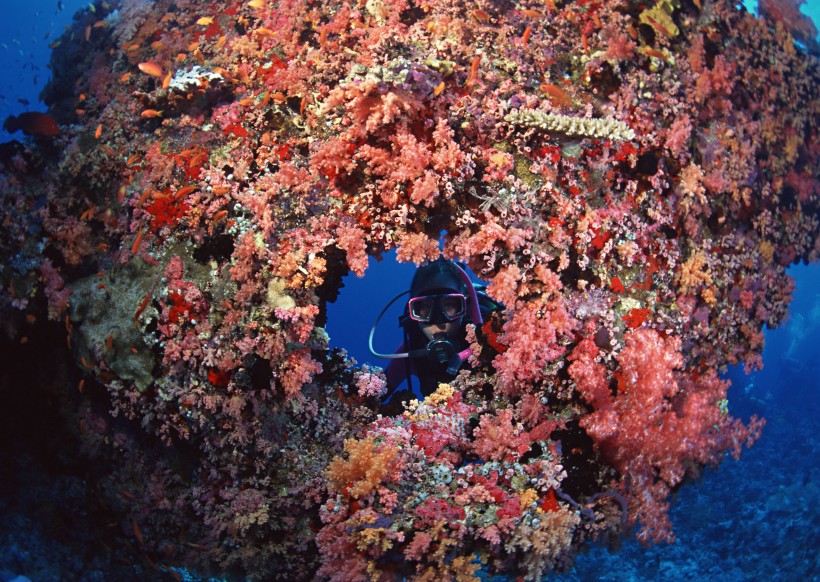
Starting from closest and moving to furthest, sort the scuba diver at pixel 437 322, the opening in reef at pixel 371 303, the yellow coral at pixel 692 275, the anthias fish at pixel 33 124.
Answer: the yellow coral at pixel 692 275 < the anthias fish at pixel 33 124 < the scuba diver at pixel 437 322 < the opening in reef at pixel 371 303

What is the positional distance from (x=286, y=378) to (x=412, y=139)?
249 centimetres

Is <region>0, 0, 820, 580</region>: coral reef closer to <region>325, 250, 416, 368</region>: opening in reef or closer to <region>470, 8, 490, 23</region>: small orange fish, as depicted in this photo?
<region>470, 8, 490, 23</region>: small orange fish

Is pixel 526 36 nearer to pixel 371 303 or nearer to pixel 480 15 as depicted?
pixel 480 15

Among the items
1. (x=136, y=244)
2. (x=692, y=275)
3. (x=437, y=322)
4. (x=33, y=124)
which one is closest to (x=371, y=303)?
(x=437, y=322)

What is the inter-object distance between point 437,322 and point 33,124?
5.67 metres

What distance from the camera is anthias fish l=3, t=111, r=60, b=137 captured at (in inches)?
196

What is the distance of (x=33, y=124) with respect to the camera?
5082mm

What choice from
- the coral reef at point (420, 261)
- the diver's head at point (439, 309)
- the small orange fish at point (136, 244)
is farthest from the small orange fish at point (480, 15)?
the small orange fish at point (136, 244)

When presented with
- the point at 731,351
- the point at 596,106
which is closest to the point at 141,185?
the point at 596,106

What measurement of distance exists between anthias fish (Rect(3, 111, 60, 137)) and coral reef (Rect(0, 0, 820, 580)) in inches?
14.6

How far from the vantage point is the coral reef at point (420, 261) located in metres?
3.62

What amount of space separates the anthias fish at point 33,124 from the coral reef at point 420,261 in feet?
1.22

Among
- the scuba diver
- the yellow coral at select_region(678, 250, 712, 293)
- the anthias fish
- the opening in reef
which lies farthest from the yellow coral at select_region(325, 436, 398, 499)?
the opening in reef

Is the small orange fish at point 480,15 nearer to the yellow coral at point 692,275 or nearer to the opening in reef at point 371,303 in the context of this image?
the yellow coral at point 692,275
